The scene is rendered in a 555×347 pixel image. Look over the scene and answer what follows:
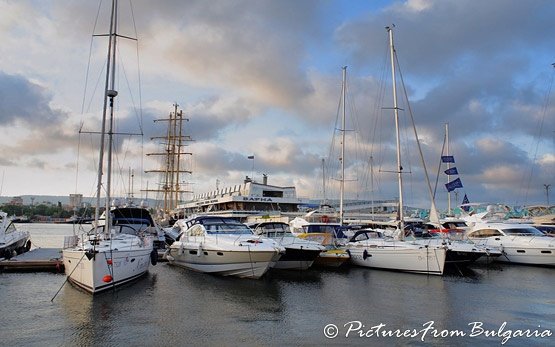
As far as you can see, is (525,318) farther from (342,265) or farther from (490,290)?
(342,265)

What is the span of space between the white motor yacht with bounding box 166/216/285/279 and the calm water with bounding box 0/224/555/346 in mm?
621

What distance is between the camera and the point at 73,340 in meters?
10.7

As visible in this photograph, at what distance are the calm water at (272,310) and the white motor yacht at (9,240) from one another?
14.0 ft

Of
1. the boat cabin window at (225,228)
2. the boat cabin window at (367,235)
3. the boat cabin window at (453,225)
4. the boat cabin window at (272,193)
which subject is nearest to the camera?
the boat cabin window at (225,228)

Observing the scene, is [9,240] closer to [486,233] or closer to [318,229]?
[318,229]

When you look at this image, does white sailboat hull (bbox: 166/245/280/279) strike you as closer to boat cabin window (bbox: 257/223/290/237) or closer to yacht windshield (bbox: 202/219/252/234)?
yacht windshield (bbox: 202/219/252/234)

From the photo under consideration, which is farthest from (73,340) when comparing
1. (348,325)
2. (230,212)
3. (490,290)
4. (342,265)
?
(230,212)

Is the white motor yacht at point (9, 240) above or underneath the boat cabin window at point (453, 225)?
underneath

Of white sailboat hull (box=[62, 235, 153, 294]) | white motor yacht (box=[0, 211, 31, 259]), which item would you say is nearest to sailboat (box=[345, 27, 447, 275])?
white sailboat hull (box=[62, 235, 153, 294])

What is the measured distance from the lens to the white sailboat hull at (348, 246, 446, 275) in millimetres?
21672

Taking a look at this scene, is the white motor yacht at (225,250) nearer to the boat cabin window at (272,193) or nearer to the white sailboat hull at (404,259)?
the white sailboat hull at (404,259)

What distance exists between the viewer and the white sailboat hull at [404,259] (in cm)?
2167
